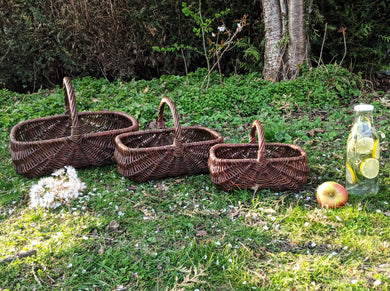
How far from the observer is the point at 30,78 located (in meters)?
6.55

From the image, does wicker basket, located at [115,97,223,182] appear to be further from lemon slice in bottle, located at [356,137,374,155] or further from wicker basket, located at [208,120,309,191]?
lemon slice in bottle, located at [356,137,374,155]

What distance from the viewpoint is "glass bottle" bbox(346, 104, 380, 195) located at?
9.20 ft

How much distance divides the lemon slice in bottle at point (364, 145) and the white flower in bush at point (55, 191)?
2185 millimetres

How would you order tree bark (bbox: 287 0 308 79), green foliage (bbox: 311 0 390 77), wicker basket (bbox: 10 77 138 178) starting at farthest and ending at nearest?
green foliage (bbox: 311 0 390 77)
tree bark (bbox: 287 0 308 79)
wicker basket (bbox: 10 77 138 178)

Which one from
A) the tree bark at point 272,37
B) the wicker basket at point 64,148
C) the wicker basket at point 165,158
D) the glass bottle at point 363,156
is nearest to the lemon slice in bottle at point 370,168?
the glass bottle at point 363,156

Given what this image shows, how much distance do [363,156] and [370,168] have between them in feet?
0.33

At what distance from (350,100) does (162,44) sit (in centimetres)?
306

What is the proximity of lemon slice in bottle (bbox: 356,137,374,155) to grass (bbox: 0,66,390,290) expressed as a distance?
1.18 feet

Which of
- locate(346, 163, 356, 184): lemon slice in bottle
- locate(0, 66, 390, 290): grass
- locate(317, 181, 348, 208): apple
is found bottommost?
locate(0, 66, 390, 290): grass

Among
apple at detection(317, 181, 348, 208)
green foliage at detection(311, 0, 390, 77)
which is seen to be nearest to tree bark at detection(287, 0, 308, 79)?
green foliage at detection(311, 0, 390, 77)

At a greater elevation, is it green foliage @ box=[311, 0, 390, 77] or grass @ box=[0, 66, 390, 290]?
green foliage @ box=[311, 0, 390, 77]

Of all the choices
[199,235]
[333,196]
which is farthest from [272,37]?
[199,235]

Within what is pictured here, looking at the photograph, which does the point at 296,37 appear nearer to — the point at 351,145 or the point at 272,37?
the point at 272,37

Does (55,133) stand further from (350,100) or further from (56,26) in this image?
(350,100)
